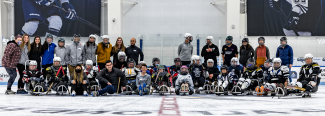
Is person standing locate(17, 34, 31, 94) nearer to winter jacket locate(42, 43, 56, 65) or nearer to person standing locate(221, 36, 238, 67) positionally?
winter jacket locate(42, 43, 56, 65)

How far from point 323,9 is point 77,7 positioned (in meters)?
12.8

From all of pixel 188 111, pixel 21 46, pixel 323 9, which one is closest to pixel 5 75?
pixel 21 46

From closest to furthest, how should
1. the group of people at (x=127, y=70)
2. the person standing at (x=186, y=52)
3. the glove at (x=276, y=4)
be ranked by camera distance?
the group of people at (x=127, y=70) → the person standing at (x=186, y=52) → the glove at (x=276, y=4)

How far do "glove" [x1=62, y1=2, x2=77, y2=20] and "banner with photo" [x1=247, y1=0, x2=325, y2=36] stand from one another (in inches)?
360

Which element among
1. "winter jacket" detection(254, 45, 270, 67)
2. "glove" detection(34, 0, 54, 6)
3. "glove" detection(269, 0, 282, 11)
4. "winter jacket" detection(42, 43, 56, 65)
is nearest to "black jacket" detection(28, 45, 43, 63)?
"winter jacket" detection(42, 43, 56, 65)

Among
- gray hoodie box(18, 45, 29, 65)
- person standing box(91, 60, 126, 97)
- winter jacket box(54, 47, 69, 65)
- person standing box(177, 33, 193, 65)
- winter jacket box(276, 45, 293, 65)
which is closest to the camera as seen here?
person standing box(91, 60, 126, 97)

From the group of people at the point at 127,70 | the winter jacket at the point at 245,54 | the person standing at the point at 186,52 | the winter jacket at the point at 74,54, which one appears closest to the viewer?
the group of people at the point at 127,70

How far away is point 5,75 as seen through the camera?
12.2 metres

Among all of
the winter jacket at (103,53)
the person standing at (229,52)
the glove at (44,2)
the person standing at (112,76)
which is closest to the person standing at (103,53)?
the winter jacket at (103,53)

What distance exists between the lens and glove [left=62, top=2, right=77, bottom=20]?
16.5 meters

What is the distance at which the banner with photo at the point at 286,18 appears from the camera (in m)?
16.3

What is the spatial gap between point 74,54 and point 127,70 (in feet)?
4.60

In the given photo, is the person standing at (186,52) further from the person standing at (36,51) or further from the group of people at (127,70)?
the person standing at (36,51)

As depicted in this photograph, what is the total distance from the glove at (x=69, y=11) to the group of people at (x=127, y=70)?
894 cm
